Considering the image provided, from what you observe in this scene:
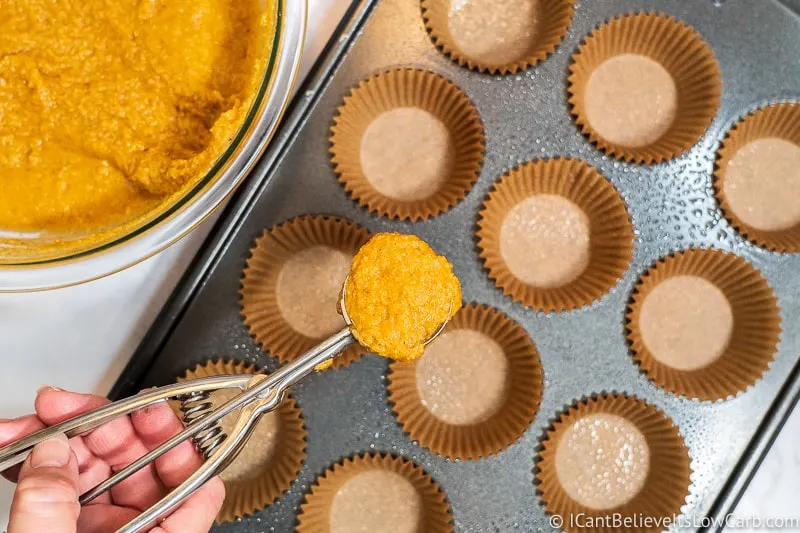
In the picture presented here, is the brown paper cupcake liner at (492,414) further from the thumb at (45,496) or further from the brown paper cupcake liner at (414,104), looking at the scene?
the thumb at (45,496)

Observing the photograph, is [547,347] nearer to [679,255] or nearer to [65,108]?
[679,255]

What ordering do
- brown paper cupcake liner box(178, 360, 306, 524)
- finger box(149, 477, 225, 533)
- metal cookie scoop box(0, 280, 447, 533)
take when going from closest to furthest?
metal cookie scoop box(0, 280, 447, 533) → finger box(149, 477, 225, 533) → brown paper cupcake liner box(178, 360, 306, 524)

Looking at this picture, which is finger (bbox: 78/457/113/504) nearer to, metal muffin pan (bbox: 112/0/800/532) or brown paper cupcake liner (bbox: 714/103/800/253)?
metal muffin pan (bbox: 112/0/800/532)

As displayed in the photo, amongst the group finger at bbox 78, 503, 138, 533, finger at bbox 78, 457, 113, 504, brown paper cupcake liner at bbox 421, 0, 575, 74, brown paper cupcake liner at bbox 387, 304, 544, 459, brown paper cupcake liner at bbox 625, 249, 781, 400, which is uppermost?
brown paper cupcake liner at bbox 421, 0, 575, 74

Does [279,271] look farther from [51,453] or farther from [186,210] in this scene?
[51,453]

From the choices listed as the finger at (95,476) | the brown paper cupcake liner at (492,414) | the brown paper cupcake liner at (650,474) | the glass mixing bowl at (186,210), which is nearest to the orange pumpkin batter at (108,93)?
the glass mixing bowl at (186,210)

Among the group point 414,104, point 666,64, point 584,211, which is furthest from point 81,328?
point 666,64

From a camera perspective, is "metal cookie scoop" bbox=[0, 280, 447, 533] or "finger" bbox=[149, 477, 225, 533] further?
"finger" bbox=[149, 477, 225, 533]

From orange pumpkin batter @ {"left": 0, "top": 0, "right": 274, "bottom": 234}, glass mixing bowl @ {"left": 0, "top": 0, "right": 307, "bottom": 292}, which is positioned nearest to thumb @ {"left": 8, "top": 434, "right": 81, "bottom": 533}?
glass mixing bowl @ {"left": 0, "top": 0, "right": 307, "bottom": 292}
